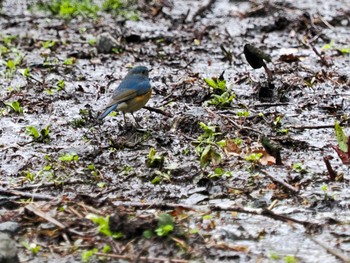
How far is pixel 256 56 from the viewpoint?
23.6 feet

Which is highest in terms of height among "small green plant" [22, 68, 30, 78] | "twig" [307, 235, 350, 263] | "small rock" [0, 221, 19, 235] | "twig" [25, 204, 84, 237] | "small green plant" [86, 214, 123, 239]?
"twig" [307, 235, 350, 263]

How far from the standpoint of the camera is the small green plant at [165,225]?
4.29 metres

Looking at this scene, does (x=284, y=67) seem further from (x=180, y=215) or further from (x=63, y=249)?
(x=63, y=249)

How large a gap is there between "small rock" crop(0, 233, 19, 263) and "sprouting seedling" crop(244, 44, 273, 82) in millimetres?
3639

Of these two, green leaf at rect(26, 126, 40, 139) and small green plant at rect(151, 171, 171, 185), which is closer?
small green plant at rect(151, 171, 171, 185)

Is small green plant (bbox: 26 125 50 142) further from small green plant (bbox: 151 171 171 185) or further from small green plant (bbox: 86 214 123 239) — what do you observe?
small green plant (bbox: 86 214 123 239)

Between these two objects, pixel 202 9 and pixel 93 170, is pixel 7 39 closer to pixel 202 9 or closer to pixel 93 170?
pixel 202 9

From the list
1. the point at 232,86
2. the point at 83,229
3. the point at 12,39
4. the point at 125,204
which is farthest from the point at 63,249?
the point at 12,39

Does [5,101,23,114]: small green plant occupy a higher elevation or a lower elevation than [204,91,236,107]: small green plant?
lower

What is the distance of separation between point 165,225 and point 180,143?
1663 mm

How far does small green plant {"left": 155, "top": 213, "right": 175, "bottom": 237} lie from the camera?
429 cm

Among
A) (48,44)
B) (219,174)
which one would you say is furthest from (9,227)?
(48,44)

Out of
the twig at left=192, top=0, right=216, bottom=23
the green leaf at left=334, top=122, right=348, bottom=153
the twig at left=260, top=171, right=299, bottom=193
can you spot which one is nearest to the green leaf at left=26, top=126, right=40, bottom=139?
the twig at left=260, top=171, right=299, bottom=193

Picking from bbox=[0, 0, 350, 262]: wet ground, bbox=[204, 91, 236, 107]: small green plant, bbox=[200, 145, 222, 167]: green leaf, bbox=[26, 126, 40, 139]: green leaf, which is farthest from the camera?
bbox=[204, 91, 236, 107]: small green plant
